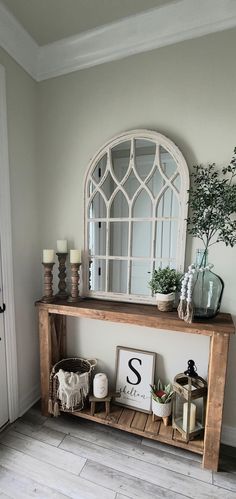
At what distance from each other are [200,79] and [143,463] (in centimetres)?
224

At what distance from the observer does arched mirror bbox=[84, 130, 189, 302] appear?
147 cm

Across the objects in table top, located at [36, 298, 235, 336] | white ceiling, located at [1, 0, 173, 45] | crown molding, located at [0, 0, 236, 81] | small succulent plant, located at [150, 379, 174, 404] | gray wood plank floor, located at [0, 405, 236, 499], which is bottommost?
gray wood plank floor, located at [0, 405, 236, 499]

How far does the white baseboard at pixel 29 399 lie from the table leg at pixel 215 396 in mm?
1246

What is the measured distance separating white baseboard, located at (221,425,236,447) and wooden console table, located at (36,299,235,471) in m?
0.23

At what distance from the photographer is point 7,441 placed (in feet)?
4.92

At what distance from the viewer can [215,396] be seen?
1266 millimetres

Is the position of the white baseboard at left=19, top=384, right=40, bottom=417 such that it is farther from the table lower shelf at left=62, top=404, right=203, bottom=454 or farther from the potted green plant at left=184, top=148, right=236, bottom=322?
the potted green plant at left=184, top=148, right=236, bottom=322

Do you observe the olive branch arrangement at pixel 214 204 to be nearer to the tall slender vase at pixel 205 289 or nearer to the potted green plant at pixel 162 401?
the tall slender vase at pixel 205 289

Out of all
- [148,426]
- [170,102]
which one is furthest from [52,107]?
[148,426]

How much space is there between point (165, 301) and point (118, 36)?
1657 mm

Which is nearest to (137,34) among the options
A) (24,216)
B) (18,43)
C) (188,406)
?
(18,43)

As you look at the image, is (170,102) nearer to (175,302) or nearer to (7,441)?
(175,302)

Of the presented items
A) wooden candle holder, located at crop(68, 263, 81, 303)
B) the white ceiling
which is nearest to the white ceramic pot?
wooden candle holder, located at crop(68, 263, 81, 303)

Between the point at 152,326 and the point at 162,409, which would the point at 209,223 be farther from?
the point at 162,409
